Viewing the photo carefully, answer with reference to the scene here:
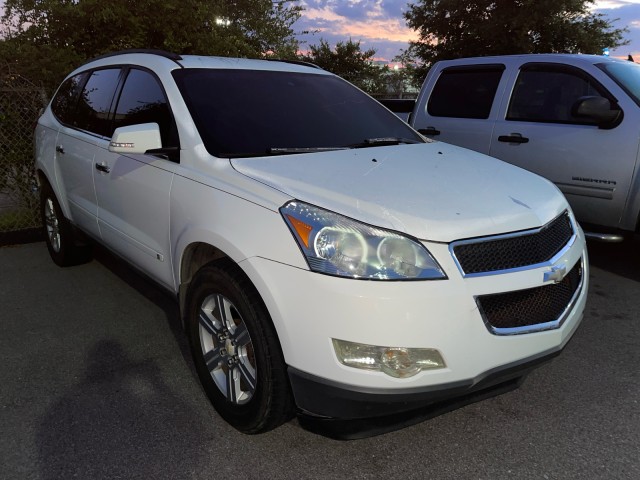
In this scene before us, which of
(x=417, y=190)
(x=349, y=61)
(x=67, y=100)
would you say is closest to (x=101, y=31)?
(x=67, y=100)

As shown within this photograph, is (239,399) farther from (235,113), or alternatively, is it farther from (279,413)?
(235,113)

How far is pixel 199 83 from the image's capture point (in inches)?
122

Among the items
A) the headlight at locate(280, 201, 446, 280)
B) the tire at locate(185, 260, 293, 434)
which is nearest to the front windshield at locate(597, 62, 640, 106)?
the headlight at locate(280, 201, 446, 280)

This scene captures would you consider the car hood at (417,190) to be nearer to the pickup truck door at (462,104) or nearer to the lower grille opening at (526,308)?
the lower grille opening at (526,308)

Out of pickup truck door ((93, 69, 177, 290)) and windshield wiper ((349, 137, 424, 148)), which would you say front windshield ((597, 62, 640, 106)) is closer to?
windshield wiper ((349, 137, 424, 148))

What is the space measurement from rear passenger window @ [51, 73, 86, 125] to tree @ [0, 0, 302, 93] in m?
1.83

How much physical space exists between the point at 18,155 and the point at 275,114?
4.10 metres

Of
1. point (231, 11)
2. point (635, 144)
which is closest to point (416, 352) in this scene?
point (635, 144)

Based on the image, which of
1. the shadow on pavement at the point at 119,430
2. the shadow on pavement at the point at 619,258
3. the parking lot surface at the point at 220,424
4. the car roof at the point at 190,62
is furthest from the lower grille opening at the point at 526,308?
the shadow on pavement at the point at 619,258

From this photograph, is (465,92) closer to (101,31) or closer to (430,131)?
(430,131)

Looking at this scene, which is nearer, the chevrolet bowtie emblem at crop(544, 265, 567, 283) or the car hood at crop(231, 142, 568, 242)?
the car hood at crop(231, 142, 568, 242)

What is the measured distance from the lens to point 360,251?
2.02 metres

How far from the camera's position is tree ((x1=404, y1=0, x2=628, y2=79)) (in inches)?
820

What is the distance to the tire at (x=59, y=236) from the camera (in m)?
4.61
